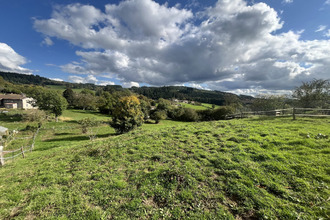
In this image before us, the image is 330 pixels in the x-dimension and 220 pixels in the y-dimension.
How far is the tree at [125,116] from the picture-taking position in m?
20.1

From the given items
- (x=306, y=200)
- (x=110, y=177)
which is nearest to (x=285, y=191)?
(x=306, y=200)

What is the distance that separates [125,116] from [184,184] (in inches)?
683

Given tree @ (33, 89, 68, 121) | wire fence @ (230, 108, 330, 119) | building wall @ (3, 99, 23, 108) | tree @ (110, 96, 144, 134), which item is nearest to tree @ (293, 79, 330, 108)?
wire fence @ (230, 108, 330, 119)

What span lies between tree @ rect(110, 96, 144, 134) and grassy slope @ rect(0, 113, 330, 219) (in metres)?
13.1

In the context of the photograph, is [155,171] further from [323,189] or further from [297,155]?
[297,155]

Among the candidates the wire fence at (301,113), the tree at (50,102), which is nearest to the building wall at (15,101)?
the tree at (50,102)

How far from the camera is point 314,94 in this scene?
2027 centimetres

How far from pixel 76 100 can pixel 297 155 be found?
7980cm

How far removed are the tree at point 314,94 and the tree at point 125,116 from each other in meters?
28.5

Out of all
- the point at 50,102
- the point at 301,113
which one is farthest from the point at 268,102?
the point at 50,102

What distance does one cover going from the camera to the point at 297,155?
18.5 feet

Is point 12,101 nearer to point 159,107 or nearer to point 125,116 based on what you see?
point 159,107

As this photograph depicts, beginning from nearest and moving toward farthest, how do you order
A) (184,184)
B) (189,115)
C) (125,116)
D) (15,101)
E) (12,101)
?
(184,184) → (125,116) → (189,115) → (12,101) → (15,101)

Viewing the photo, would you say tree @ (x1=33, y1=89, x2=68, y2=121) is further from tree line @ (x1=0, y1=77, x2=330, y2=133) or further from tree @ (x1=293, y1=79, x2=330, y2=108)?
tree @ (x1=293, y1=79, x2=330, y2=108)
